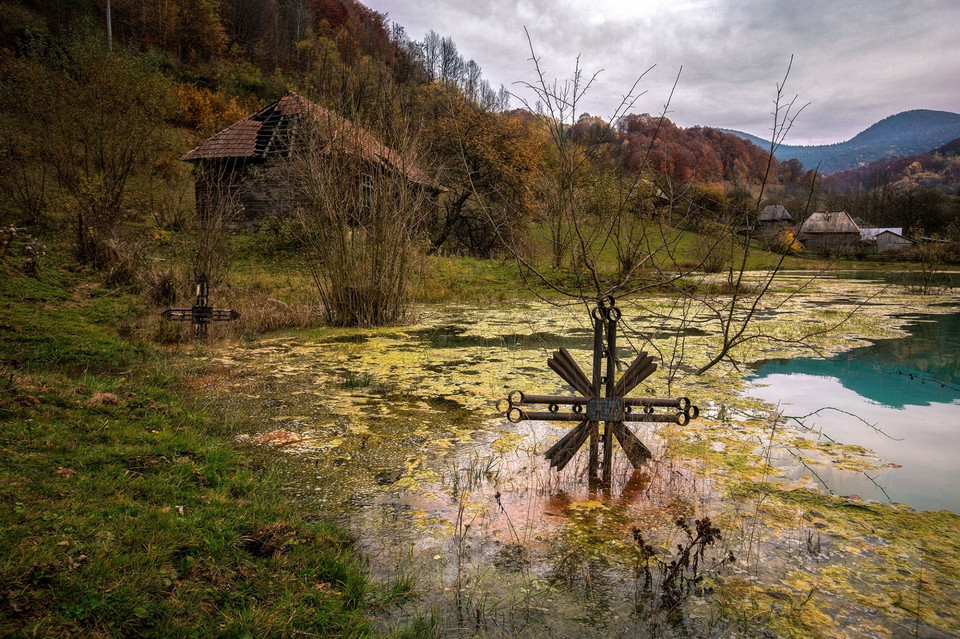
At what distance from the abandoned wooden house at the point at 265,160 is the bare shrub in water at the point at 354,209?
0.09ft

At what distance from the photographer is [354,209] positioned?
308 inches

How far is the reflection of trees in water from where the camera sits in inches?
253

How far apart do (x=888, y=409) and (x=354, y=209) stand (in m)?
6.90

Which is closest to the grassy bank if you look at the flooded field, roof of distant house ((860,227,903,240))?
the flooded field

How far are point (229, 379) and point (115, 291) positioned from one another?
183 inches

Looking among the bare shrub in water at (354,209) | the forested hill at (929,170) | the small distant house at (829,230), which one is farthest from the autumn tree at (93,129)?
the forested hill at (929,170)

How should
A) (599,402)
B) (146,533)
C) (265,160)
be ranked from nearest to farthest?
(146,533) < (599,402) < (265,160)

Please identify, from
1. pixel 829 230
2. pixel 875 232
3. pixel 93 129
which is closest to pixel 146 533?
pixel 93 129

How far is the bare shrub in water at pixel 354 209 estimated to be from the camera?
297 inches

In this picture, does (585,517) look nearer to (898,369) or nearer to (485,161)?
(898,369)

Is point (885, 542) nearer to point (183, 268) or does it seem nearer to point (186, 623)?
point (186, 623)

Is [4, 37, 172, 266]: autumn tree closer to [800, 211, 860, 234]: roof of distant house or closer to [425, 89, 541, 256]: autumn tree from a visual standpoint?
[425, 89, 541, 256]: autumn tree

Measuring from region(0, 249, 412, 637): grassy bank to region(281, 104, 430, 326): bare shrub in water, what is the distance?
4.00 metres

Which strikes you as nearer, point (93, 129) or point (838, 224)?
point (93, 129)
